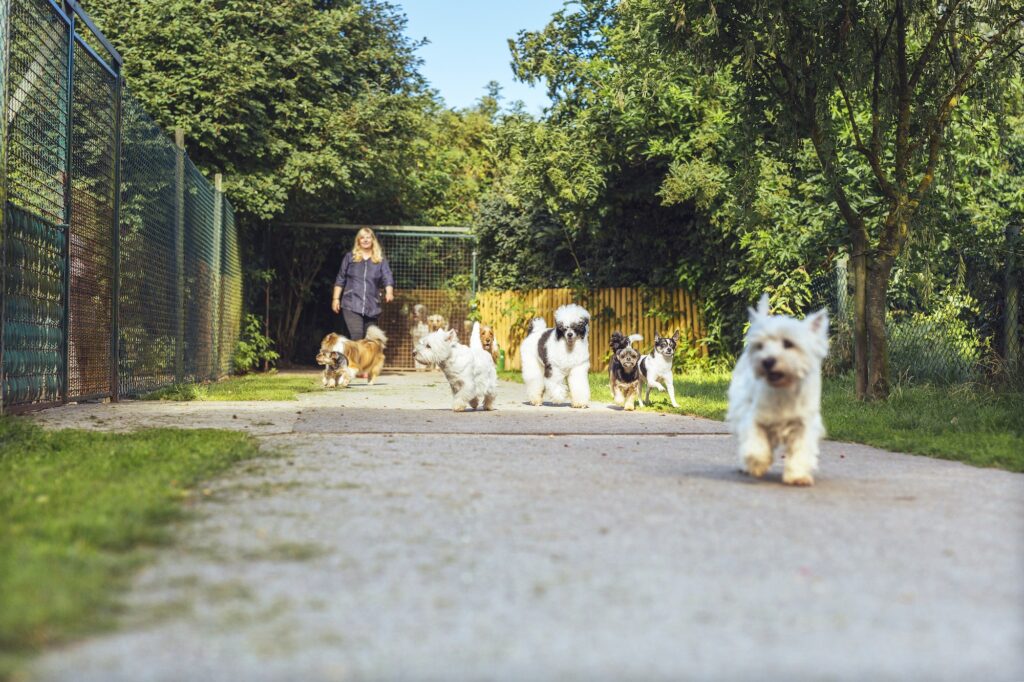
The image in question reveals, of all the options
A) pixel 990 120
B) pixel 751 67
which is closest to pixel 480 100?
pixel 990 120

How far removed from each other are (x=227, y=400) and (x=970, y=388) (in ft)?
23.5

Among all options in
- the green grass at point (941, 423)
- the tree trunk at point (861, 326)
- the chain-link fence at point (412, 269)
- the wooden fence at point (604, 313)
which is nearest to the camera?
the green grass at point (941, 423)

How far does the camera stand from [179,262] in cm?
1207

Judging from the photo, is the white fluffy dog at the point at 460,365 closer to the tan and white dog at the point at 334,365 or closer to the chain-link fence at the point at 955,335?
the tan and white dog at the point at 334,365

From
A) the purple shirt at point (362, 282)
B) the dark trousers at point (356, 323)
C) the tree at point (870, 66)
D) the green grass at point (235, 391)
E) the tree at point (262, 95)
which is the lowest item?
the green grass at point (235, 391)

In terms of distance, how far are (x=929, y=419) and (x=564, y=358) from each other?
397cm

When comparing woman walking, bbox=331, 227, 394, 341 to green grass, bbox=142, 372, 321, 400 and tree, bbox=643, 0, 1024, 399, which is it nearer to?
green grass, bbox=142, 372, 321, 400

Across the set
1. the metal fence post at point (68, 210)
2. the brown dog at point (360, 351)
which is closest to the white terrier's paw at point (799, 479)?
the metal fence post at point (68, 210)

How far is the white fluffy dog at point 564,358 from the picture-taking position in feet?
36.2

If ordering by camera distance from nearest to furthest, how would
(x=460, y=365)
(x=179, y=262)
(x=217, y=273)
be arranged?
(x=460, y=365), (x=179, y=262), (x=217, y=273)

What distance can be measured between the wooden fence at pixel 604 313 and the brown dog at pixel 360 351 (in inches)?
113

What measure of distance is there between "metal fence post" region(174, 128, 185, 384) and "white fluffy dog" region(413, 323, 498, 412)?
127 inches

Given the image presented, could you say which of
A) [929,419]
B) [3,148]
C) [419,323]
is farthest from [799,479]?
[419,323]

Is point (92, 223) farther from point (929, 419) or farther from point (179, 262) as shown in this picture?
point (929, 419)
